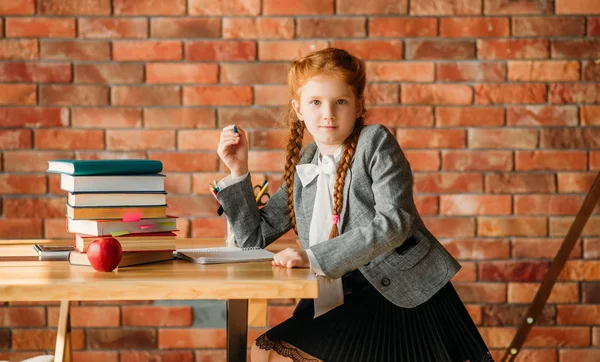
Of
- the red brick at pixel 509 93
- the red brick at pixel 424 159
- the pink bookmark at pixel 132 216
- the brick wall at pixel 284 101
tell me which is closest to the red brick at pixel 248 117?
the brick wall at pixel 284 101

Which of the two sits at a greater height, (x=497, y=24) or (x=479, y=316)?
(x=497, y=24)

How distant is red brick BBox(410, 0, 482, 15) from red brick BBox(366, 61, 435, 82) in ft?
0.56

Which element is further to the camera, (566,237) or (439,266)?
(566,237)

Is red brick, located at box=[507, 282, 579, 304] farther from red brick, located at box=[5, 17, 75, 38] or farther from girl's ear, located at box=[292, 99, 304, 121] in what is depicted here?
red brick, located at box=[5, 17, 75, 38]

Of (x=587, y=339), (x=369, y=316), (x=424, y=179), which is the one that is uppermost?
(x=424, y=179)

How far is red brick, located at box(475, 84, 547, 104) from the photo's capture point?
8.40 feet

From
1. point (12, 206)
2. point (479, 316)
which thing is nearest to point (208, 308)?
point (12, 206)

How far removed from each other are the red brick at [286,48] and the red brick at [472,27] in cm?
41

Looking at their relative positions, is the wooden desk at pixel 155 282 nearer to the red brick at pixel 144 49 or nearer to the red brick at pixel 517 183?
the red brick at pixel 144 49

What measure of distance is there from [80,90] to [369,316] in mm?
1440

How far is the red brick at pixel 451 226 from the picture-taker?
8.50 ft

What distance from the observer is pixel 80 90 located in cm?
255

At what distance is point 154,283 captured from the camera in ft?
4.03

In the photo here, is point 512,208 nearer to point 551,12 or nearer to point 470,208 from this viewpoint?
point 470,208
